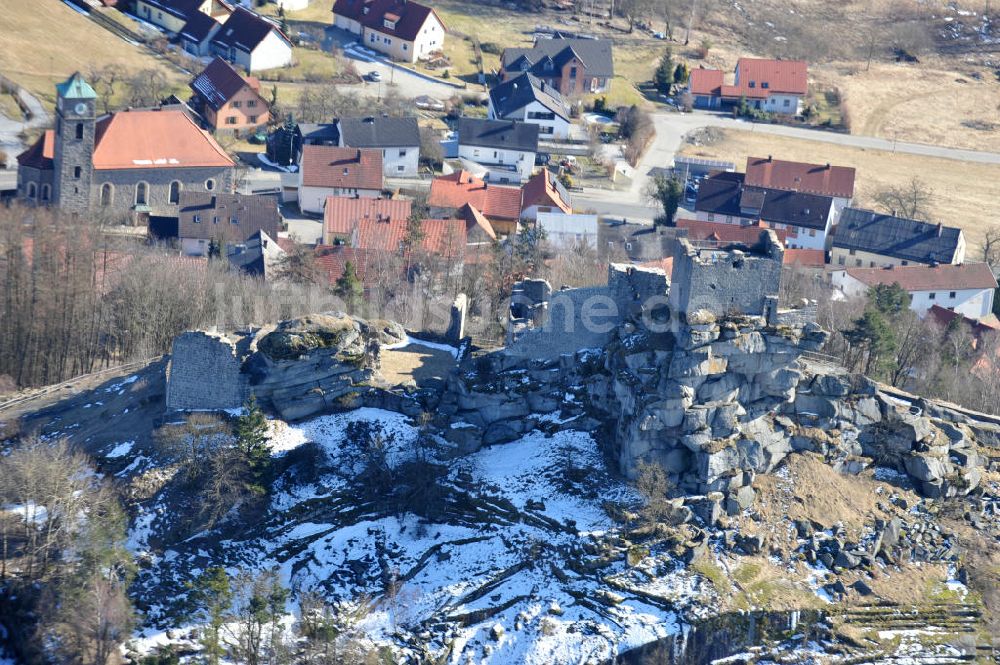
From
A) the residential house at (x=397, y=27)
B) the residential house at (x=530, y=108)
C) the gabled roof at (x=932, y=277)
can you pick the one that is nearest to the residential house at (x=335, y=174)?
the residential house at (x=530, y=108)

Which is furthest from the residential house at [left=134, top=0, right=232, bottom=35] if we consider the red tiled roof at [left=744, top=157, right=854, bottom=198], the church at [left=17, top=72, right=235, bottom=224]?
the red tiled roof at [left=744, top=157, right=854, bottom=198]

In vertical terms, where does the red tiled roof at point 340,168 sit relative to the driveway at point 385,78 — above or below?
below

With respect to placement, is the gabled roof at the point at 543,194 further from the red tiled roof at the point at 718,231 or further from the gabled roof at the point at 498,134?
the red tiled roof at the point at 718,231

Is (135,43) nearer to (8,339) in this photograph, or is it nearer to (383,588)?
(8,339)

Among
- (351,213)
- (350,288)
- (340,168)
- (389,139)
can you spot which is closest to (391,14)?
(389,139)

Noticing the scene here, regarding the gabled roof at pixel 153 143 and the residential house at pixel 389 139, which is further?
the residential house at pixel 389 139

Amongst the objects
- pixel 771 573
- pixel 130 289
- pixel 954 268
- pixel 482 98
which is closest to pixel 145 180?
pixel 130 289
